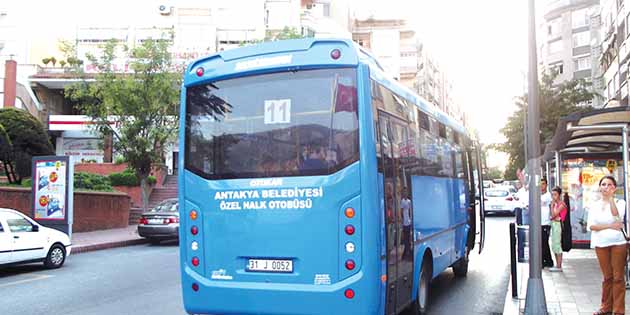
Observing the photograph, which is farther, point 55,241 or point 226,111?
point 55,241

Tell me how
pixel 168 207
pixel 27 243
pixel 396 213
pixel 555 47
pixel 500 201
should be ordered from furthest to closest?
pixel 555 47 < pixel 500 201 < pixel 168 207 < pixel 27 243 < pixel 396 213

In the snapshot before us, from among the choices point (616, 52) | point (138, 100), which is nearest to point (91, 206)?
point (138, 100)

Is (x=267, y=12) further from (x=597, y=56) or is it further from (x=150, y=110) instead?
(x=150, y=110)

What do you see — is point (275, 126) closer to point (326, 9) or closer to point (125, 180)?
point (125, 180)

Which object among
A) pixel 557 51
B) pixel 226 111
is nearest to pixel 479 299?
pixel 226 111

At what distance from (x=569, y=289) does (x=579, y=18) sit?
60.2m

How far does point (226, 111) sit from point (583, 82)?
117 ft

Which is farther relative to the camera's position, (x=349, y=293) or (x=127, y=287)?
(x=127, y=287)

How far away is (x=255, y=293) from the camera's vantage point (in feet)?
20.9

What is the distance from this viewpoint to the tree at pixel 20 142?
25469mm

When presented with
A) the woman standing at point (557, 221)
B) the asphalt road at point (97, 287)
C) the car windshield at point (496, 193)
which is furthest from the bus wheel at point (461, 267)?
the car windshield at point (496, 193)

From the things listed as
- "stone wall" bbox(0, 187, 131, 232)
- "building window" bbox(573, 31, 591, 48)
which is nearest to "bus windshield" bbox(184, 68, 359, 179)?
"stone wall" bbox(0, 187, 131, 232)

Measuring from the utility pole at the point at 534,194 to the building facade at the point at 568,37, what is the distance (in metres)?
54.1

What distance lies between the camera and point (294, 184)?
6.32m
